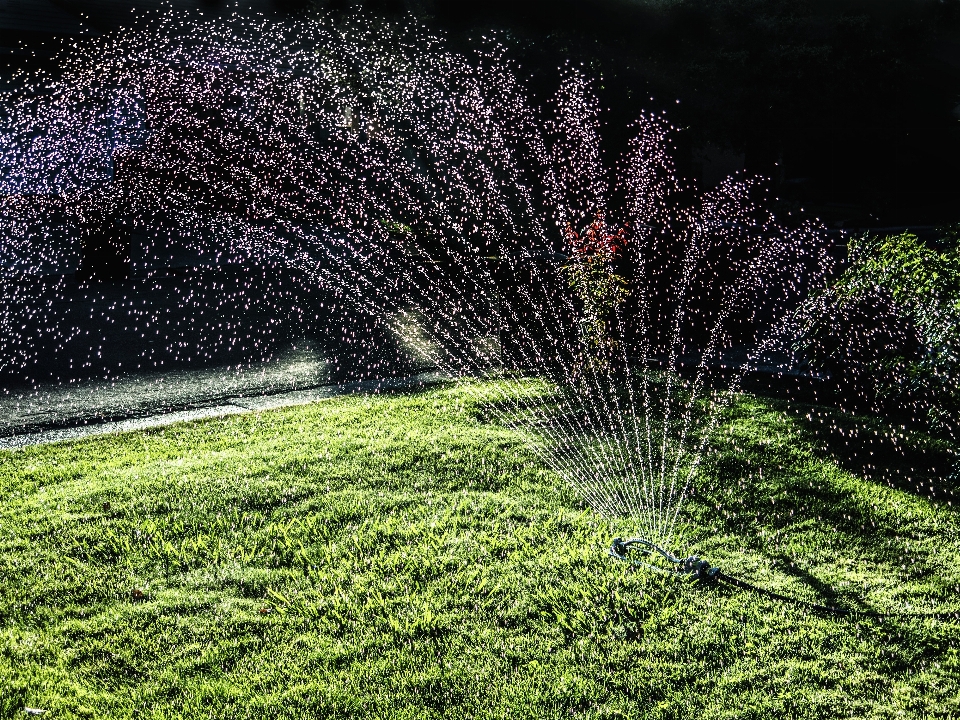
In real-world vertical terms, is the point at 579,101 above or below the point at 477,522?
above

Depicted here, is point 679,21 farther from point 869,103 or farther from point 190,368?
point 190,368

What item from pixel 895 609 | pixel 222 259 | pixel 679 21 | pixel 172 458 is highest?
pixel 679 21

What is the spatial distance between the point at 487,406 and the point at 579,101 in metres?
16.2

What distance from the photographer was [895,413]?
7.32 metres

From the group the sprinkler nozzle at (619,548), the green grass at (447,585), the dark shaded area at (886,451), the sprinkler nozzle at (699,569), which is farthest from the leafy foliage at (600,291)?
the sprinkler nozzle at (699,569)

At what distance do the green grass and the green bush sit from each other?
1.91 feet

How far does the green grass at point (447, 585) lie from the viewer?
364 cm

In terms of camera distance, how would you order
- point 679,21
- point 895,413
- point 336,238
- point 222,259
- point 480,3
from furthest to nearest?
point 679,21 → point 480,3 → point 336,238 → point 222,259 → point 895,413

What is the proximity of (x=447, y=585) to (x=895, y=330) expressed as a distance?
4515 millimetres

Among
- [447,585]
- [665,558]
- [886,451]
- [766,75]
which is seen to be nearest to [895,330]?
[886,451]

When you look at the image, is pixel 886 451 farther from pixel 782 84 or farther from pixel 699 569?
pixel 782 84

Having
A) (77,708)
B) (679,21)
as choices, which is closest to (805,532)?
(77,708)

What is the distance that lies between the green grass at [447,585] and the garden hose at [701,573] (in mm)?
72

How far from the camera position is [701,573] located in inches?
181
